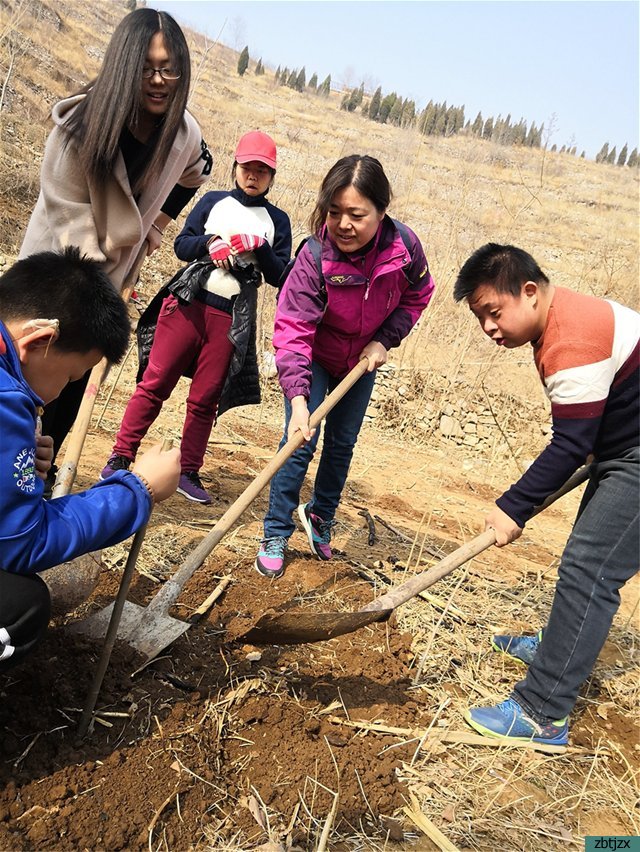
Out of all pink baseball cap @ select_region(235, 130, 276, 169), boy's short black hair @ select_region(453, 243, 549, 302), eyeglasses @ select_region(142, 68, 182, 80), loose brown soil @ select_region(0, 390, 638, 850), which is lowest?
loose brown soil @ select_region(0, 390, 638, 850)

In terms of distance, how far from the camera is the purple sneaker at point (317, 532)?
3.45 m

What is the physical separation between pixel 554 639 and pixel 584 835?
61 cm

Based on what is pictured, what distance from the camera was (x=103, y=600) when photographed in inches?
105

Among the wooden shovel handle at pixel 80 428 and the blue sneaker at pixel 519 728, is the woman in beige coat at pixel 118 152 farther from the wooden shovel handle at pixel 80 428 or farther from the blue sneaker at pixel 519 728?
the blue sneaker at pixel 519 728

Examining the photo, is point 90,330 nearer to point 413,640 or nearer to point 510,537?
point 510,537

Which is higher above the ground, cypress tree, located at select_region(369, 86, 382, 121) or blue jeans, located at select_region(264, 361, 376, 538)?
cypress tree, located at select_region(369, 86, 382, 121)

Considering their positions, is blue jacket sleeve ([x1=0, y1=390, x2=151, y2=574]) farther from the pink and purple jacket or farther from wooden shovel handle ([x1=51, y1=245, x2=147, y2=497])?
the pink and purple jacket

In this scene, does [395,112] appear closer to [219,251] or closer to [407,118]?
[407,118]

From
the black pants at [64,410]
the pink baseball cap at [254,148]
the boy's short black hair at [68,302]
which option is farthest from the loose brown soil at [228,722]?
the pink baseball cap at [254,148]

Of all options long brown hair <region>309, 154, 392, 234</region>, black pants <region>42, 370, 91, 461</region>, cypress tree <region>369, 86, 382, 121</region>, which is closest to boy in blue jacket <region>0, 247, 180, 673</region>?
black pants <region>42, 370, 91, 461</region>

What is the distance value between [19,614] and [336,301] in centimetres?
185

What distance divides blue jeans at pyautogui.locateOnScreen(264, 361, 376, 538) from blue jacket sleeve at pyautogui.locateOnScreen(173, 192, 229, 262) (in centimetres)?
98

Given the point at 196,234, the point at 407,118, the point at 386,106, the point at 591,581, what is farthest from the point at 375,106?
the point at 591,581

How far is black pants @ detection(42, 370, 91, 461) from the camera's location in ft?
8.95
